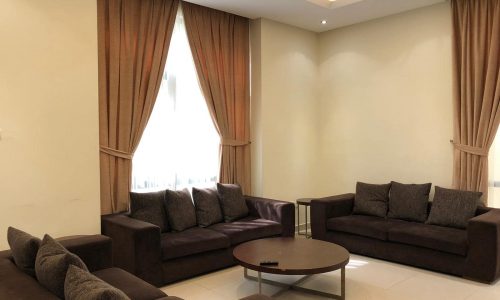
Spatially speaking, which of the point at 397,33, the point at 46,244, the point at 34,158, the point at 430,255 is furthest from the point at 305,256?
the point at 397,33

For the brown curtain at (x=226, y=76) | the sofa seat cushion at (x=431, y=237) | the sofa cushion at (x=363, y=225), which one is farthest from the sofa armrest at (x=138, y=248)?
the sofa seat cushion at (x=431, y=237)

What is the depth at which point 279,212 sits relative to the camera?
4797 mm

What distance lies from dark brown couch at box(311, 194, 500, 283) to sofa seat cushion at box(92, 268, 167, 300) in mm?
2807

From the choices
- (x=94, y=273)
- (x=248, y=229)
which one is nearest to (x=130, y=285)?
(x=94, y=273)

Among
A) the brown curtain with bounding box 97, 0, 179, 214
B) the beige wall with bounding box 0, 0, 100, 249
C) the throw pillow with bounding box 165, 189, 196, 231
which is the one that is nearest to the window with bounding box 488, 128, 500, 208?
the throw pillow with bounding box 165, 189, 196, 231

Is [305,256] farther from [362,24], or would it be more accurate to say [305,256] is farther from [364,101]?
[362,24]

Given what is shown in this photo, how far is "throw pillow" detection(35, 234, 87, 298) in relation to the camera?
6.93 ft

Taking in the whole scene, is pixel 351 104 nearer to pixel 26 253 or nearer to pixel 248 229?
pixel 248 229

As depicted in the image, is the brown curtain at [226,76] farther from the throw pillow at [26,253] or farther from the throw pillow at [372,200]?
the throw pillow at [26,253]

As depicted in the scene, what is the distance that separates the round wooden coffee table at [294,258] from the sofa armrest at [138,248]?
747mm

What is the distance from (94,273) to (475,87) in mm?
4378

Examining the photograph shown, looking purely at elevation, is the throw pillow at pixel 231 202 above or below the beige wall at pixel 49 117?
below

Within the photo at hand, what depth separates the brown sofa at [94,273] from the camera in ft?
6.96

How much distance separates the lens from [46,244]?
7.92ft
